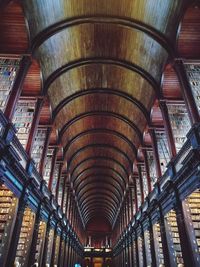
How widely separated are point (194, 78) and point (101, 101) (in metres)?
7.79

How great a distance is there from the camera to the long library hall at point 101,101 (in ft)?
26.8

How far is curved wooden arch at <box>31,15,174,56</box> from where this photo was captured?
1003 cm

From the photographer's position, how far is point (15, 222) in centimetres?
814

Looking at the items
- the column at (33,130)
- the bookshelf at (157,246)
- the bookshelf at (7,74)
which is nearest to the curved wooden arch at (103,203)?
the bookshelf at (157,246)

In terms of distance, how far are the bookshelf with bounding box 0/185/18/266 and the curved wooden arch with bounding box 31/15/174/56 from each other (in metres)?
6.16

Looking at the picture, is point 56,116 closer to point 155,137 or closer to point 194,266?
point 155,137

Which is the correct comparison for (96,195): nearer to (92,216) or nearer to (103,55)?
(92,216)

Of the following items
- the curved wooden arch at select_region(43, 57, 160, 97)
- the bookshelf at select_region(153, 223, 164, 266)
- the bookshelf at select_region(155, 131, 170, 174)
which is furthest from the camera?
the bookshelf at select_region(155, 131, 170, 174)

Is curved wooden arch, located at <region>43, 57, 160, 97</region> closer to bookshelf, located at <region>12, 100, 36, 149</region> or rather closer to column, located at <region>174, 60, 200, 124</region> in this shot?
bookshelf, located at <region>12, 100, 36, 149</region>

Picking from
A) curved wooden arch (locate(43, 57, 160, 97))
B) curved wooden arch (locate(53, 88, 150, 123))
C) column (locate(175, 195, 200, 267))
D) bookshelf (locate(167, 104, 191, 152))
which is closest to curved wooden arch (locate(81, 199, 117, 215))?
curved wooden arch (locate(53, 88, 150, 123))

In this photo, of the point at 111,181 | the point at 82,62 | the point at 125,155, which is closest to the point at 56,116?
the point at 82,62

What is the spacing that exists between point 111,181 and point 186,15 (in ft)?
70.3

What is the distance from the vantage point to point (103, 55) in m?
12.5

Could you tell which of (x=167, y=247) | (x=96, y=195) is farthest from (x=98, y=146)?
(x=96, y=195)
